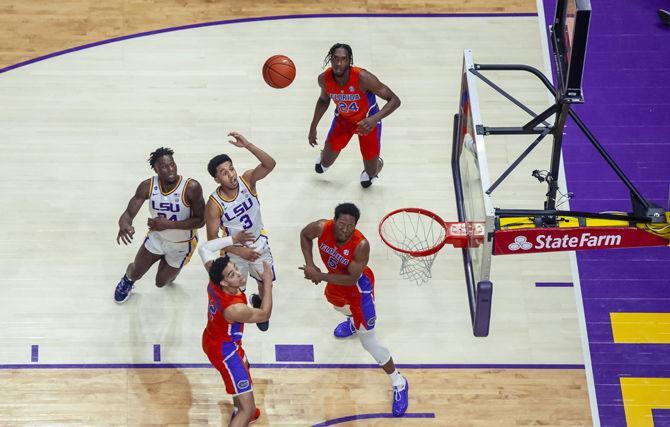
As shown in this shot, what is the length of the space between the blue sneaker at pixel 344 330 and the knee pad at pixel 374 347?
614mm

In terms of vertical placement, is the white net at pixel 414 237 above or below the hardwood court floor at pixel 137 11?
below

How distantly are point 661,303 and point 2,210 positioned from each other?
18.7ft

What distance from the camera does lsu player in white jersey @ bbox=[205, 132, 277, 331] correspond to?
710cm

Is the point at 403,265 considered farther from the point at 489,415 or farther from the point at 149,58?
the point at 149,58

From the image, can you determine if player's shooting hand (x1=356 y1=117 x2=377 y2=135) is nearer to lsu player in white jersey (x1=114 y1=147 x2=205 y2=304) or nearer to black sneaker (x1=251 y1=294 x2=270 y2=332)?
lsu player in white jersey (x1=114 y1=147 x2=205 y2=304)

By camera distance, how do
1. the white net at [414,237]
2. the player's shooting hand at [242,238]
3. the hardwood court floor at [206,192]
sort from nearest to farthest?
1. the player's shooting hand at [242,238]
2. the hardwood court floor at [206,192]
3. the white net at [414,237]

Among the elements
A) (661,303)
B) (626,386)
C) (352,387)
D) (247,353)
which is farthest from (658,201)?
(247,353)

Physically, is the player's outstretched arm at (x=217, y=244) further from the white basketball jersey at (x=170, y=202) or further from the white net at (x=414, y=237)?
the white net at (x=414, y=237)

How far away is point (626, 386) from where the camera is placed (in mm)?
7688

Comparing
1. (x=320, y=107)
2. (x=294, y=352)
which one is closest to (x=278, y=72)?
(x=320, y=107)

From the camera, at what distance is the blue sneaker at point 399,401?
7.44 metres

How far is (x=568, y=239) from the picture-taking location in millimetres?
6711

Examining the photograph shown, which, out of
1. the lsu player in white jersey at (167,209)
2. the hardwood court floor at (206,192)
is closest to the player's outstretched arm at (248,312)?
the lsu player in white jersey at (167,209)

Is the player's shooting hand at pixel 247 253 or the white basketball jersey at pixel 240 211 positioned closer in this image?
the player's shooting hand at pixel 247 253
